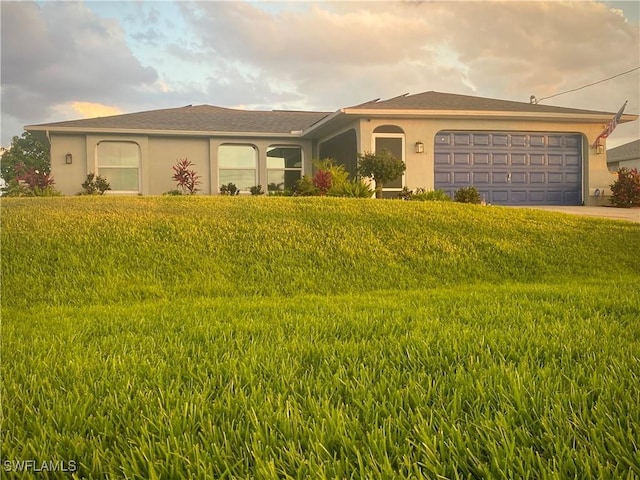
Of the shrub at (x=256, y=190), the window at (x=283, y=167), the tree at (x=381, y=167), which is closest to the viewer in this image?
the tree at (x=381, y=167)

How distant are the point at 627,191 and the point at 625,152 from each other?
25.6m

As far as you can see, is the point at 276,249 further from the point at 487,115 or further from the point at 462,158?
the point at 487,115

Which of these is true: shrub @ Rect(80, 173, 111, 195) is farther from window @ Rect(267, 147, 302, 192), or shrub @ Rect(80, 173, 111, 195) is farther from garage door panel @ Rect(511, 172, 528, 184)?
garage door panel @ Rect(511, 172, 528, 184)

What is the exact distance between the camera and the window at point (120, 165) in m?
19.9

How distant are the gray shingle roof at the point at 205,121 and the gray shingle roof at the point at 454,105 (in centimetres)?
512

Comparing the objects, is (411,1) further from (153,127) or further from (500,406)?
(153,127)

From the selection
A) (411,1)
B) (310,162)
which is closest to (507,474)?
(411,1)

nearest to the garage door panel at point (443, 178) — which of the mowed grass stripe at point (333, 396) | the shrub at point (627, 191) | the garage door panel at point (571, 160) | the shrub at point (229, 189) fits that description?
the garage door panel at point (571, 160)

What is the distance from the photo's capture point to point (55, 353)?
2947 mm

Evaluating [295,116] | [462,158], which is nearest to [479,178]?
[462,158]

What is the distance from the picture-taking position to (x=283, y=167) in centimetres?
2178

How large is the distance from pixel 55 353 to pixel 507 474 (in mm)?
2632

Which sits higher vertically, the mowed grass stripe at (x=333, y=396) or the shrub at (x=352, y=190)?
the shrub at (x=352, y=190)

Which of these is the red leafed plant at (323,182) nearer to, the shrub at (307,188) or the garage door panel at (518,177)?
the shrub at (307,188)
